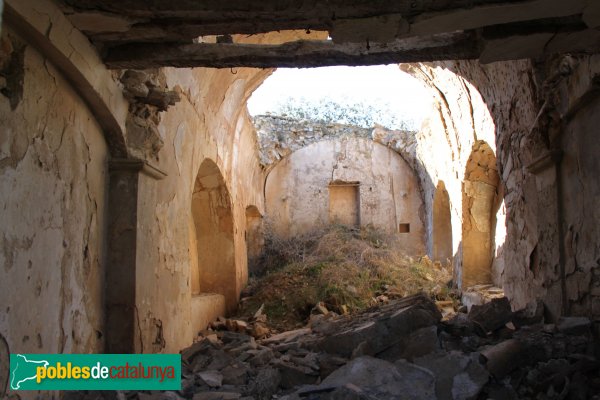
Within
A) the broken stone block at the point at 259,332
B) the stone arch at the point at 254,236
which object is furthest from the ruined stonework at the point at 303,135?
the broken stone block at the point at 259,332

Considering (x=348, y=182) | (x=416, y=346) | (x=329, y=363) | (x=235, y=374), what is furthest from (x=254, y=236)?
(x=416, y=346)

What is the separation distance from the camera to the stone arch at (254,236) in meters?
10.8

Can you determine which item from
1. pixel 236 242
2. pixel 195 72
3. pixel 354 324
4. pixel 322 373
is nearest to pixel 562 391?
pixel 322 373

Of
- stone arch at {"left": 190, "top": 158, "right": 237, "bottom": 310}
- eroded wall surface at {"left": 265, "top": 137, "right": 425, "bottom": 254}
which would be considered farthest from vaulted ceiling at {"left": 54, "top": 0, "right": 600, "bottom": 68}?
eroded wall surface at {"left": 265, "top": 137, "right": 425, "bottom": 254}

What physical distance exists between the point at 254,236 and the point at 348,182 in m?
3.30

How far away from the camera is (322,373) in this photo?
3.33m

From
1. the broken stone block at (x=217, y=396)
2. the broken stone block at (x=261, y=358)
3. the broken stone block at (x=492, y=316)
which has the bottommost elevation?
the broken stone block at (x=217, y=396)

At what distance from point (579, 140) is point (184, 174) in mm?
3486

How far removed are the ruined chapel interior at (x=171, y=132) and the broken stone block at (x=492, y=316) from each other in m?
0.27

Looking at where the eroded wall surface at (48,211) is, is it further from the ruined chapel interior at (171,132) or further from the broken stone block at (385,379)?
the broken stone block at (385,379)

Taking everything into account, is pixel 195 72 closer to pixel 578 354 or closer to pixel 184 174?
pixel 184 174

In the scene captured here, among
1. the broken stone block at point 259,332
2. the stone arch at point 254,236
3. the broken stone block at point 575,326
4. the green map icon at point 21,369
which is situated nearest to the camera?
the green map icon at point 21,369

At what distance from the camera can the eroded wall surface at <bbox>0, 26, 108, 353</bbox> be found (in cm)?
218

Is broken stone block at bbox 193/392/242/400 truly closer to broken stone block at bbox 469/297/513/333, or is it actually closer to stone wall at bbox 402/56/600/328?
broken stone block at bbox 469/297/513/333
